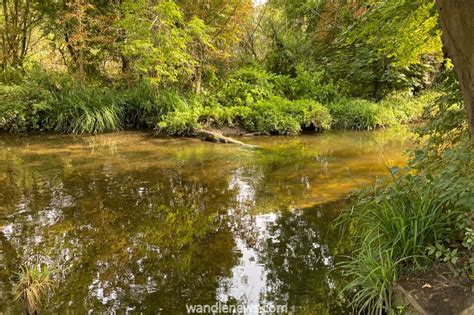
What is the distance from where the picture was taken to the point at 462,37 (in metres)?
2.01

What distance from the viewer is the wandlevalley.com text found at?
318 cm

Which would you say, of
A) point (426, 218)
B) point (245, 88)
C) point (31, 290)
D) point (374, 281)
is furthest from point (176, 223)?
point (245, 88)

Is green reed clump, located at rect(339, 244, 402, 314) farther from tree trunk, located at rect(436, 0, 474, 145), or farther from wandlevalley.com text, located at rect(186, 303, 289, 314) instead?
tree trunk, located at rect(436, 0, 474, 145)

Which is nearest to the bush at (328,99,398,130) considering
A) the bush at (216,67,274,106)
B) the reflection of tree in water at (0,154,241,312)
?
the bush at (216,67,274,106)

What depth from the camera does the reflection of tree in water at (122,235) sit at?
3.44 m

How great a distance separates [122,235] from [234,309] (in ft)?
6.04

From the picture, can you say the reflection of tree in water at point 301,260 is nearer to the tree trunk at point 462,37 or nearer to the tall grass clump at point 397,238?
the tall grass clump at point 397,238

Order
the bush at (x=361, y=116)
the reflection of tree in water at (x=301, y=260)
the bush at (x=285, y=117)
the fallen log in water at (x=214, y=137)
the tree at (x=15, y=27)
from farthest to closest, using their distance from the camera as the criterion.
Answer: the tree at (x=15, y=27) → the bush at (x=361, y=116) → the bush at (x=285, y=117) → the fallen log in water at (x=214, y=137) → the reflection of tree in water at (x=301, y=260)

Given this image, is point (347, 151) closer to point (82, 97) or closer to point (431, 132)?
point (431, 132)

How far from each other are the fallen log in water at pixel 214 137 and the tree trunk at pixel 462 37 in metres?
7.48

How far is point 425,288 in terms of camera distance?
9.07ft

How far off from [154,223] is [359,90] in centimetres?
1083

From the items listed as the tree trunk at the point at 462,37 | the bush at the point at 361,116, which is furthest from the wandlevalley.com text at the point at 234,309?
the bush at the point at 361,116

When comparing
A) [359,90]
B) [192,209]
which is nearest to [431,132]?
[192,209]
